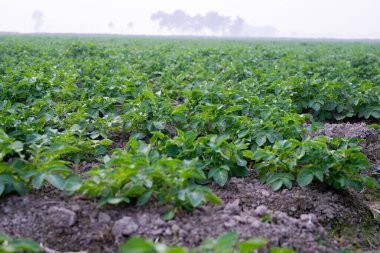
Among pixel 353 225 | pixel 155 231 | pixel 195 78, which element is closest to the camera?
pixel 155 231

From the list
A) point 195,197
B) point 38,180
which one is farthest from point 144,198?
point 38,180

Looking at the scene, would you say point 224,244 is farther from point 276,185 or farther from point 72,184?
point 276,185

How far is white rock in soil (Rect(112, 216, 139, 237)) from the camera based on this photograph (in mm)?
2238

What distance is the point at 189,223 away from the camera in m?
2.32

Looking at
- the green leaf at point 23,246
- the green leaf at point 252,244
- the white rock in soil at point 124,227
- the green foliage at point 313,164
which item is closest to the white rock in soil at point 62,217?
the white rock in soil at point 124,227

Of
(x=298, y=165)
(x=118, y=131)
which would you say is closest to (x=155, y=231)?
(x=298, y=165)

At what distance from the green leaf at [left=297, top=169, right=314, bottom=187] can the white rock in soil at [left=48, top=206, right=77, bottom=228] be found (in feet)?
5.30

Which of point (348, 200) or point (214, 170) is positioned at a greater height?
point (214, 170)

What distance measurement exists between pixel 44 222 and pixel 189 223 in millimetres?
889

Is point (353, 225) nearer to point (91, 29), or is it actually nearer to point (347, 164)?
point (347, 164)

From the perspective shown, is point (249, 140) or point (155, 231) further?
point (249, 140)

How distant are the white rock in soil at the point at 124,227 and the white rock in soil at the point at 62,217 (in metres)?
0.28

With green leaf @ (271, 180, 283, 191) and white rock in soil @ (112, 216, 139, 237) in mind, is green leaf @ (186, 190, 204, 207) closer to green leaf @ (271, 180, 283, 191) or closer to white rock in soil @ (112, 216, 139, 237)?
white rock in soil @ (112, 216, 139, 237)

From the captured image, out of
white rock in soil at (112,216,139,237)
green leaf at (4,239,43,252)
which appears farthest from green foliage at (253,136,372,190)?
green leaf at (4,239,43,252)
